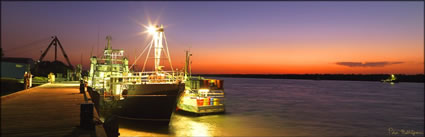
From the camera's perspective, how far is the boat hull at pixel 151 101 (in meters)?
23.1

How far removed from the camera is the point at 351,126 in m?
32.6

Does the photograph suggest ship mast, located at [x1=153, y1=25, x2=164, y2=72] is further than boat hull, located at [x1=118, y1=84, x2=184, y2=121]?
Yes

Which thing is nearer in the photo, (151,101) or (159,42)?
(151,101)

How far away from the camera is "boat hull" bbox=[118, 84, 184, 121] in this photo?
23.1 meters

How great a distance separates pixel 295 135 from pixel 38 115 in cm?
2176

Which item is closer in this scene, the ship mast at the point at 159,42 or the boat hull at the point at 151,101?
the boat hull at the point at 151,101

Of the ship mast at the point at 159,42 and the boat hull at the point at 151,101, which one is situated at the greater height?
the ship mast at the point at 159,42

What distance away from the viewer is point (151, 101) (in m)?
23.4

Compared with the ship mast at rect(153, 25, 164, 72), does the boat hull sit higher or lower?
lower

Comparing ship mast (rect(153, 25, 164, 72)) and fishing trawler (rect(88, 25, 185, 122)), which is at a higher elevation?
ship mast (rect(153, 25, 164, 72))

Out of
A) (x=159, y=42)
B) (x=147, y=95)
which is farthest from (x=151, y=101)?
(x=159, y=42)

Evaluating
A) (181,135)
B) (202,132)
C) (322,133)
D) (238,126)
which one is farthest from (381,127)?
(181,135)

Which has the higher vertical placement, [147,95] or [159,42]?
[159,42]

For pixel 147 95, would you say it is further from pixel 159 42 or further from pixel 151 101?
pixel 159 42
